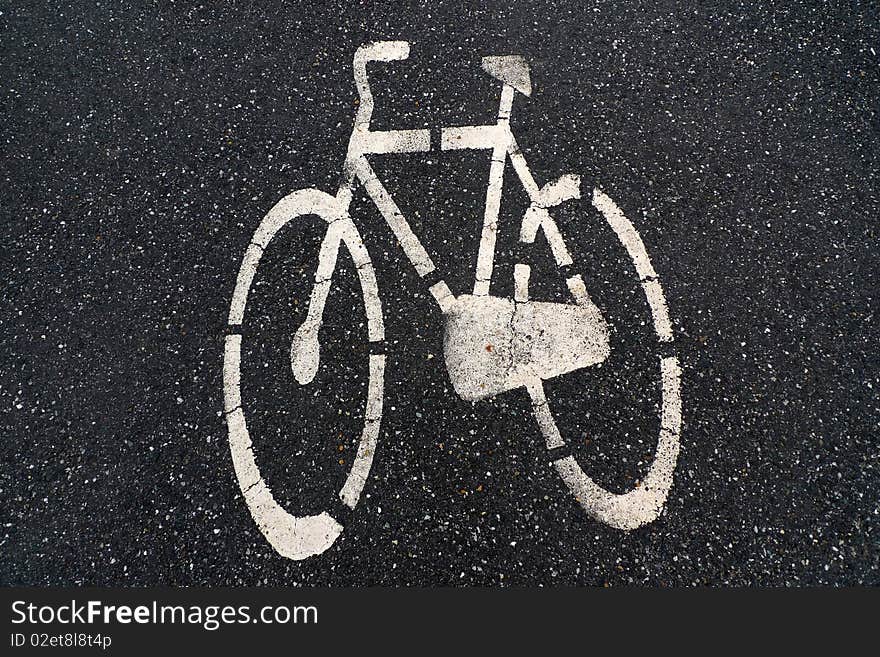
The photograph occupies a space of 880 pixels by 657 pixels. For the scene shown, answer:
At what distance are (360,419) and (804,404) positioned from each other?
209 centimetres

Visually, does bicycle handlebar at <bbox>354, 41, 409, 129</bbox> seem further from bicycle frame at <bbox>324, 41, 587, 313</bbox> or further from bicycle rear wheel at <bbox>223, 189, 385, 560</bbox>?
bicycle rear wheel at <bbox>223, 189, 385, 560</bbox>

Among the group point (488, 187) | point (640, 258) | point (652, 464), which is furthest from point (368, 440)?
point (640, 258)

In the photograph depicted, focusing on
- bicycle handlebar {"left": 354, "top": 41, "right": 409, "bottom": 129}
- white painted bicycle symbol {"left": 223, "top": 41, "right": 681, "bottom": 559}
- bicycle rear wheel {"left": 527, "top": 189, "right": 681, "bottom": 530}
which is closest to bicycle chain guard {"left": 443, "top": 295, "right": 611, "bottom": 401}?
white painted bicycle symbol {"left": 223, "top": 41, "right": 681, "bottom": 559}

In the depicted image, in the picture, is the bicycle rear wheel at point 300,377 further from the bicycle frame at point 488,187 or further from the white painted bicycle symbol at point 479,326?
the bicycle frame at point 488,187

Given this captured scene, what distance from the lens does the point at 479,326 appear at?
114 inches

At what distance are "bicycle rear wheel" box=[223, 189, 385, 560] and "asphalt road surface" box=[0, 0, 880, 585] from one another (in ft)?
0.12

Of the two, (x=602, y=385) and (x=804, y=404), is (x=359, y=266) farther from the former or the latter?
(x=804, y=404)

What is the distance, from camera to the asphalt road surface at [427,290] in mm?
2535

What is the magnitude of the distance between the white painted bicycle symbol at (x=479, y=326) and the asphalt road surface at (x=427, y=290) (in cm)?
4

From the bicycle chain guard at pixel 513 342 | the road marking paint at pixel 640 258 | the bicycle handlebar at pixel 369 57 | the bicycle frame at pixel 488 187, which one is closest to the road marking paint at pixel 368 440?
the bicycle chain guard at pixel 513 342

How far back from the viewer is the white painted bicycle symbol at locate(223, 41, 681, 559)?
8.48 feet

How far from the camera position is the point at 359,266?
303 cm

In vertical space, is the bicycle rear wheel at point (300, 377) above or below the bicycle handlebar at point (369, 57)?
below

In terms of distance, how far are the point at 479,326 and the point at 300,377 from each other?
36.1 inches
